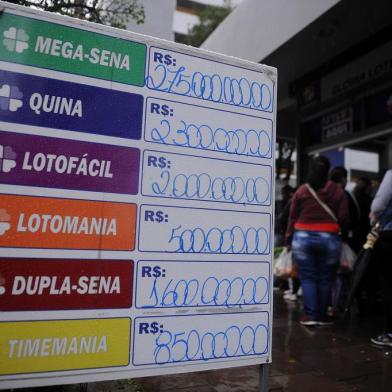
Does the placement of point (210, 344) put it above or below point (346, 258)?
below

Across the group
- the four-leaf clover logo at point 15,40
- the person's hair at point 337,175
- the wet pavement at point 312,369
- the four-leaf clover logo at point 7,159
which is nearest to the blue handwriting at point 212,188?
the four-leaf clover logo at point 7,159

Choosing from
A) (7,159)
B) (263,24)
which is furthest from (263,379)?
(263,24)

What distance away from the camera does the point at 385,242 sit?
4258 mm

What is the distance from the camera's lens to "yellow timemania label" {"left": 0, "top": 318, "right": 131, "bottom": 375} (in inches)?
Answer: 74.1

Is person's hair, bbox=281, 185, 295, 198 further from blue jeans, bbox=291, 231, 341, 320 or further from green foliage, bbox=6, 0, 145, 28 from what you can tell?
green foliage, bbox=6, 0, 145, 28

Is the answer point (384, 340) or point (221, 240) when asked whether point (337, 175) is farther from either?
point (221, 240)

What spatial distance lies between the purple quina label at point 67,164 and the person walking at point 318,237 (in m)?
3.34

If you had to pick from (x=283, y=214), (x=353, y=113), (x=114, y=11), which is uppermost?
(x=114, y=11)

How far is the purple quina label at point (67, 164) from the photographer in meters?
1.92

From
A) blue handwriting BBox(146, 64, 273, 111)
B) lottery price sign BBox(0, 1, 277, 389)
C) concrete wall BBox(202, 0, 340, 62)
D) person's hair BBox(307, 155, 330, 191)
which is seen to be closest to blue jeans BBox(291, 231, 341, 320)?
person's hair BBox(307, 155, 330, 191)

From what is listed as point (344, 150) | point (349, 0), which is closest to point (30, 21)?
point (349, 0)

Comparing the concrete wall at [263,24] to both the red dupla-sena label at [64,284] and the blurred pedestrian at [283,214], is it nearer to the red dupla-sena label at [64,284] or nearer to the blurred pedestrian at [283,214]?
the blurred pedestrian at [283,214]

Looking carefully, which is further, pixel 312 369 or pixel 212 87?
pixel 312 369

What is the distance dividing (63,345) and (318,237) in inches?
143
